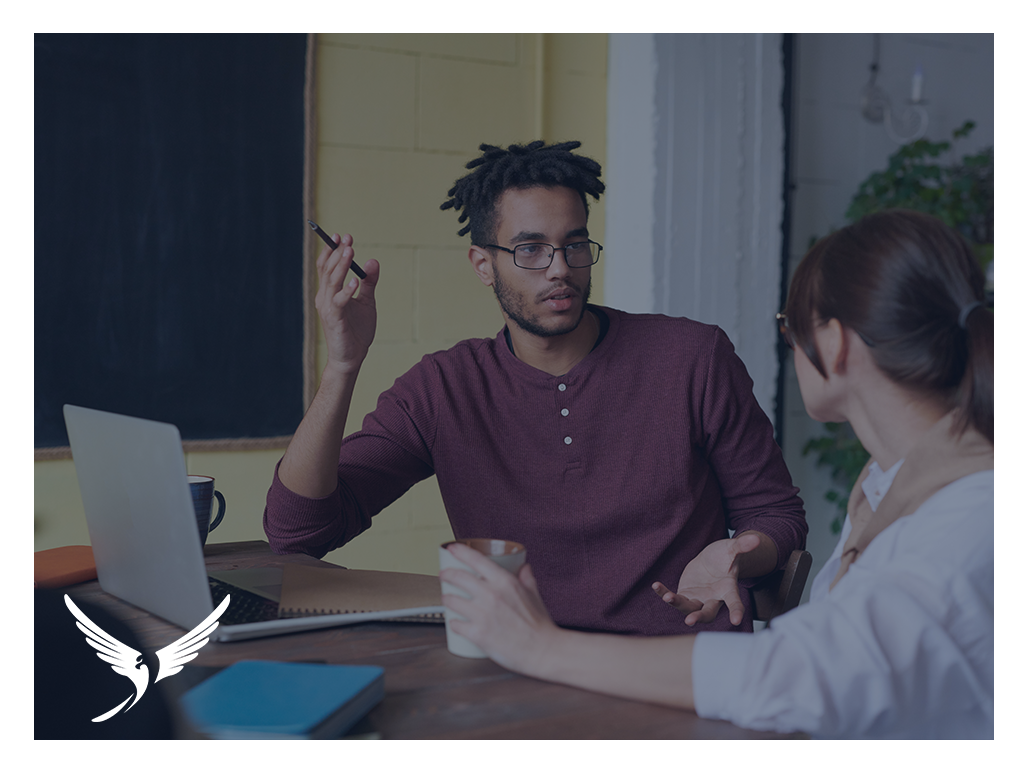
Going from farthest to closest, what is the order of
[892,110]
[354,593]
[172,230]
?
[892,110] → [172,230] → [354,593]

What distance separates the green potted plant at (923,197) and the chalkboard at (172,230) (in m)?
1.68

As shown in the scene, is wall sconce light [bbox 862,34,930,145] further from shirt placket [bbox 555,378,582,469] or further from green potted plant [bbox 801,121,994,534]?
shirt placket [bbox 555,378,582,469]

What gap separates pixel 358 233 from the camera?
227cm

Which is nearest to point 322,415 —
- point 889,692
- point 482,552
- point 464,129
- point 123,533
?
point 123,533

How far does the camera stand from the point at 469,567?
80cm

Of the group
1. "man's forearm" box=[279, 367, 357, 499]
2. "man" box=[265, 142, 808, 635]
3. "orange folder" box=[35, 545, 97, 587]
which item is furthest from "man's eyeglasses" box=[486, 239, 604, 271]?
"orange folder" box=[35, 545, 97, 587]

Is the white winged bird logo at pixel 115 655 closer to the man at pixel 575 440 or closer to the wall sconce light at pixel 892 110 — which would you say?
the man at pixel 575 440

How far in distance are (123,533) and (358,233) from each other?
144 centimetres

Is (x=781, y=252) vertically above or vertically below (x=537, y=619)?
above

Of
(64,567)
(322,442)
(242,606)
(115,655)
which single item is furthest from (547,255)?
(115,655)

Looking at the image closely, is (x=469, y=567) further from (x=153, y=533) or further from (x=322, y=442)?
(x=322, y=442)

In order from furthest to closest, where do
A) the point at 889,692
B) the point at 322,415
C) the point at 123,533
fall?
the point at 322,415 < the point at 123,533 < the point at 889,692

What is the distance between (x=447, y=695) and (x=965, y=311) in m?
0.58
